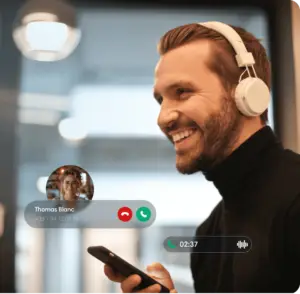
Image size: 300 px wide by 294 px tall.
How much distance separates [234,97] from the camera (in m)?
1.09

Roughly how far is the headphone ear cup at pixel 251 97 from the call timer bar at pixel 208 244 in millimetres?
260

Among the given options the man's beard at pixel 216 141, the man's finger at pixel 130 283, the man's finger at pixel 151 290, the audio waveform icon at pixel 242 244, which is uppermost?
the man's beard at pixel 216 141

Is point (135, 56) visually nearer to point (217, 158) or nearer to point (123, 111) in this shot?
point (123, 111)

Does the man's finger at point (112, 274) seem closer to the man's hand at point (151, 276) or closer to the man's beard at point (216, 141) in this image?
the man's hand at point (151, 276)

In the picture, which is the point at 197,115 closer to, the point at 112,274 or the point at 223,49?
the point at 223,49

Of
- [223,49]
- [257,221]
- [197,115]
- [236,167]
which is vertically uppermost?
[223,49]

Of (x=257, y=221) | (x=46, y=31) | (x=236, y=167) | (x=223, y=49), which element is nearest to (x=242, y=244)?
(x=257, y=221)

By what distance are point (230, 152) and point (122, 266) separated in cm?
32

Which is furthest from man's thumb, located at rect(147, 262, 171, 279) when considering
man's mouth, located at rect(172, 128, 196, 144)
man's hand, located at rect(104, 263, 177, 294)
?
man's mouth, located at rect(172, 128, 196, 144)

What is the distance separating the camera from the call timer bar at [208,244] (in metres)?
1.05

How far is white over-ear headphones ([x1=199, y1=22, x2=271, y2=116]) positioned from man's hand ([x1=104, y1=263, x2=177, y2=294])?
0.36m

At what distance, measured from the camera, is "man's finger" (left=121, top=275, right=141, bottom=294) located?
1.02 metres

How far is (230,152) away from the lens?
1.09 metres

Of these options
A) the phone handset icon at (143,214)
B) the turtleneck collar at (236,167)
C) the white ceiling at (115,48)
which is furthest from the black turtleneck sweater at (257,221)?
the white ceiling at (115,48)
